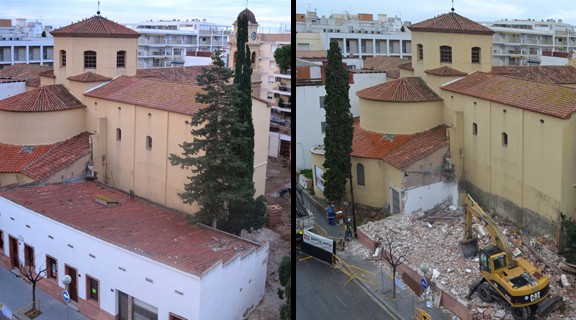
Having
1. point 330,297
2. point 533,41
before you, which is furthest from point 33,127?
point 533,41

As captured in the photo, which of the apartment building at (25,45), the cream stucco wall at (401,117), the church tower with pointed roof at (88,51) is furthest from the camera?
the apartment building at (25,45)

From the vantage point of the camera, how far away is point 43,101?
17.4 ft

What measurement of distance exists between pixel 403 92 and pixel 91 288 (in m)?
3.16

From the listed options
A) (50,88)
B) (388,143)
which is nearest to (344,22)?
(388,143)

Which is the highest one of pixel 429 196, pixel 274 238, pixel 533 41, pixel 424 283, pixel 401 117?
pixel 533 41

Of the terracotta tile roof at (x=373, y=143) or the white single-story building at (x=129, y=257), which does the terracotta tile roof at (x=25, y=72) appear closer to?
the white single-story building at (x=129, y=257)

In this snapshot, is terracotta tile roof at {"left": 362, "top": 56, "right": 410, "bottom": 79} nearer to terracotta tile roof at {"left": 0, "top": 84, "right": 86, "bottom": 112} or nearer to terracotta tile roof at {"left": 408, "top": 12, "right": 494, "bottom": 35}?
terracotta tile roof at {"left": 408, "top": 12, "right": 494, "bottom": 35}

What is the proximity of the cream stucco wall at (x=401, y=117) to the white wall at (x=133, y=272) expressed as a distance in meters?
1.80

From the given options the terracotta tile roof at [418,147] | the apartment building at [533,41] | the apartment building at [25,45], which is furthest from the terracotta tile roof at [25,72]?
the apartment building at [533,41]

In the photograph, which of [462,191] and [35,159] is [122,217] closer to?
[35,159]

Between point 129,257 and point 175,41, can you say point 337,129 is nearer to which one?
point 129,257

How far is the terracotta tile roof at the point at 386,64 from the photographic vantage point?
6527 mm

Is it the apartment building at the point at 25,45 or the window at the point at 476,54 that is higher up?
the apartment building at the point at 25,45

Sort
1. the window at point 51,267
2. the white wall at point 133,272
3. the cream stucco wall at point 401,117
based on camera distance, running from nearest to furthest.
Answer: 1. the white wall at point 133,272
2. the window at point 51,267
3. the cream stucco wall at point 401,117
